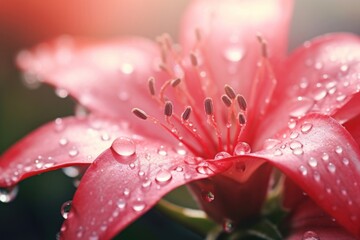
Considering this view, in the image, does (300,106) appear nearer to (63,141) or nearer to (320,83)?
(320,83)

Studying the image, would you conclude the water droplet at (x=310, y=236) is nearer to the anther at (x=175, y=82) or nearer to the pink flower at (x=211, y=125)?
the pink flower at (x=211, y=125)

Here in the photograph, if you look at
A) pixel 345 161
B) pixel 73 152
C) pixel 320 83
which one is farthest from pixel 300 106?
pixel 73 152

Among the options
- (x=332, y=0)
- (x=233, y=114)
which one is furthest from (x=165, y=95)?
(x=332, y=0)

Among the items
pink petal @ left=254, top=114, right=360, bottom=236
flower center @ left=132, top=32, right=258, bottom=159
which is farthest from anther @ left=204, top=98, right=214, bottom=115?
pink petal @ left=254, top=114, right=360, bottom=236

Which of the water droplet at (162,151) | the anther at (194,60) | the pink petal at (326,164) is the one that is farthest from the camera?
the anther at (194,60)

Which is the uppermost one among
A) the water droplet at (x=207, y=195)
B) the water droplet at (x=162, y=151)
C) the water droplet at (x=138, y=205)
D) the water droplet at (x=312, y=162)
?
the water droplet at (x=312, y=162)

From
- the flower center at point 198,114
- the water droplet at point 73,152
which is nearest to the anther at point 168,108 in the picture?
the flower center at point 198,114
